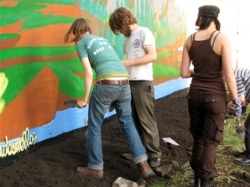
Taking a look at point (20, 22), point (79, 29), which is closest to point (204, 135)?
point (79, 29)

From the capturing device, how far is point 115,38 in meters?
5.80

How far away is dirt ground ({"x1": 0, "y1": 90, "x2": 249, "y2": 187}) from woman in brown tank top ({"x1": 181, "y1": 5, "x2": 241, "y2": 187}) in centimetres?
71

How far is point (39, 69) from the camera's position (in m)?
4.17

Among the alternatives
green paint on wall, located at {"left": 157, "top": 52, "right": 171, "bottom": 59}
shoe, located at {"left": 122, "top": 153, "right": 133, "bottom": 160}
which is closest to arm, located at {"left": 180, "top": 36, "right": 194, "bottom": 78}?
shoe, located at {"left": 122, "top": 153, "right": 133, "bottom": 160}

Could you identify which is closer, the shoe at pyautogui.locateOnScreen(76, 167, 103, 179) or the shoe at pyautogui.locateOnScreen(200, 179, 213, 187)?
the shoe at pyautogui.locateOnScreen(200, 179, 213, 187)

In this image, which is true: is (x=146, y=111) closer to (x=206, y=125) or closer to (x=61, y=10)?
(x=206, y=125)

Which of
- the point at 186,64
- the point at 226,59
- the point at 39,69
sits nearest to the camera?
the point at 226,59

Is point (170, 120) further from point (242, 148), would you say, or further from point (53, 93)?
point (53, 93)

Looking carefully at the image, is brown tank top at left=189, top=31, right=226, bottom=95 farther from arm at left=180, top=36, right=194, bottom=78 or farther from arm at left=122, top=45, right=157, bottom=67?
arm at left=122, top=45, right=157, bottom=67

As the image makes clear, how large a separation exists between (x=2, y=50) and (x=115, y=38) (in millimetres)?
2489

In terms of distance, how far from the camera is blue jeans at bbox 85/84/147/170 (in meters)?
3.51

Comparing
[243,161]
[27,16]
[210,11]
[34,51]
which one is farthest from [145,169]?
[27,16]

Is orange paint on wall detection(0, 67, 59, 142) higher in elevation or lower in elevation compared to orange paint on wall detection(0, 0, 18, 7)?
lower

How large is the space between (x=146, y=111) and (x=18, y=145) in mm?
1539
